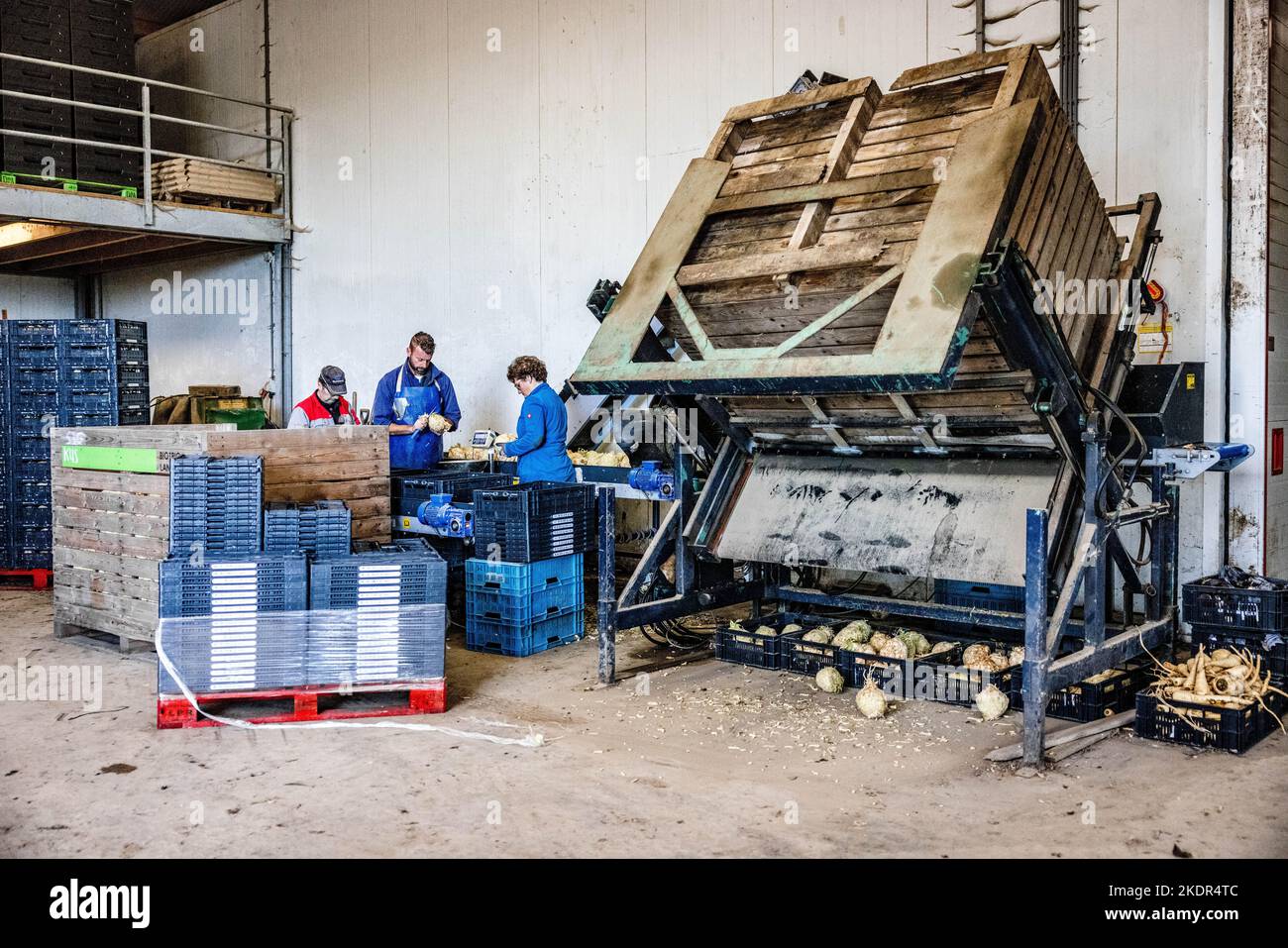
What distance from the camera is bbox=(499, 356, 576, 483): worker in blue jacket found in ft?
25.1

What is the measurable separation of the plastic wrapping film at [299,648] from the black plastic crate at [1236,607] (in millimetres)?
3847

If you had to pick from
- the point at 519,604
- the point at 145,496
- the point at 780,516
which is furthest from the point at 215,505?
the point at 780,516

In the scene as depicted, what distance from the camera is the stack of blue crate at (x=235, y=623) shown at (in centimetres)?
531

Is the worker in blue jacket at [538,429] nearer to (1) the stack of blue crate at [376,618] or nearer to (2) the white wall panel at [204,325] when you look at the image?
(1) the stack of blue crate at [376,618]

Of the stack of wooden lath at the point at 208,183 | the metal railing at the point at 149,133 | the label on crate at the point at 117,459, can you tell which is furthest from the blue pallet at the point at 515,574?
the stack of wooden lath at the point at 208,183

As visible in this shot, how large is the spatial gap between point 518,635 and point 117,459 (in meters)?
2.74

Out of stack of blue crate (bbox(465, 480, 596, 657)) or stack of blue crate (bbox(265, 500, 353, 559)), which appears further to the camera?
stack of blue crate (bbox(465, 480, 596, 657))

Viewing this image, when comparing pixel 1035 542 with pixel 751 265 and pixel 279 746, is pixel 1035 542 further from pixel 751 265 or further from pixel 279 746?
pixel 279 746

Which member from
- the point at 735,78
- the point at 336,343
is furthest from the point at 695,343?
the point at 336,343

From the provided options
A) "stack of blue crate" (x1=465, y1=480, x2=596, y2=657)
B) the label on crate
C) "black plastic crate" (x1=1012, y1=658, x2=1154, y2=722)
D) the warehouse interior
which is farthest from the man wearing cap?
"black plastic crate" (x1=1012, y1=658, x2=1154, y2=722)

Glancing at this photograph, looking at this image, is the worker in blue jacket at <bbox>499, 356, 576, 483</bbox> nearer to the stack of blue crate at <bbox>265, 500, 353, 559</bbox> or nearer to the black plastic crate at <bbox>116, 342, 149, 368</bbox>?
the stack of blue crate at <bbox>265, 500, 353, 559</bbox>

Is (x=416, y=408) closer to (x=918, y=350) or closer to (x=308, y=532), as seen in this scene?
(x=308, y=532)

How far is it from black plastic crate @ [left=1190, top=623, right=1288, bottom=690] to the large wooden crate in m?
4.78

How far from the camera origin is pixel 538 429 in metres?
7.65
